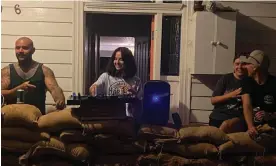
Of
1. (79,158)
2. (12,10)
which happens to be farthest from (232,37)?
(12,10)

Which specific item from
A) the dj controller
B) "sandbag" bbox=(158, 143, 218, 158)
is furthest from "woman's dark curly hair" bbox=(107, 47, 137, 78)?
"sandbag" bbox=(158, 143, 218, 158)

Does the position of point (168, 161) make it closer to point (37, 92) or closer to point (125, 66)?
point (125, 66)

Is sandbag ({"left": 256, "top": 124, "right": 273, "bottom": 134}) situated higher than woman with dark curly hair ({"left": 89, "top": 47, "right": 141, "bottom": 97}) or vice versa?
woman with dark curly hair ({"left": 89, "top": 47, "right": 141, "bottom": 97})

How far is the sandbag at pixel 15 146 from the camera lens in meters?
1.27

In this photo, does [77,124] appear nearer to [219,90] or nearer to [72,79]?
[72,79]

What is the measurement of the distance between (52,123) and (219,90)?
72 cm

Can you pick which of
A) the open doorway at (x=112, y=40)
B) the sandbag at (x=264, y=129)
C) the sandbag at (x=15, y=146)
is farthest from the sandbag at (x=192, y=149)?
the sandbag at (x=15, y=146)

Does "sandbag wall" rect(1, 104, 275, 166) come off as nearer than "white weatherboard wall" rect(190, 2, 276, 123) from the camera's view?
Yes

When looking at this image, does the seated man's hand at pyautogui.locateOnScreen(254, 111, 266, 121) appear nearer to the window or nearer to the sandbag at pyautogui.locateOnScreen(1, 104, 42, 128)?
the window

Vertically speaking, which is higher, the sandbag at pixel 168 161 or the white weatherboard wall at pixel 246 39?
the white weatherboard wall at pixel 246 39

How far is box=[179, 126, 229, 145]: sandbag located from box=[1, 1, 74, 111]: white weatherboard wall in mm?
535

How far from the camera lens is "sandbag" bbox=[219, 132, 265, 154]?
1.28m

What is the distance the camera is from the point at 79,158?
4.14 ft

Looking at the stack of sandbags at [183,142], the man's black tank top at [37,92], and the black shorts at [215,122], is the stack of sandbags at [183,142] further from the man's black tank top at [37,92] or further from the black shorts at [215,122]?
the man's black tank top at [37,92]
